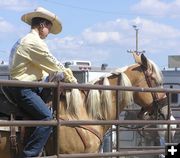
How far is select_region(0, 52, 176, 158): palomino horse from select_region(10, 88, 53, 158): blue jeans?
23 centimetres

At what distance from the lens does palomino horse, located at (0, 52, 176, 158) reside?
6.27m

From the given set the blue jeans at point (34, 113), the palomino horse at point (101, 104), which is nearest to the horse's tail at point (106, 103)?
the palomino horse at point (101, 104)

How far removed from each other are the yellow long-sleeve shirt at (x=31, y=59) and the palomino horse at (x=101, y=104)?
0.54 m

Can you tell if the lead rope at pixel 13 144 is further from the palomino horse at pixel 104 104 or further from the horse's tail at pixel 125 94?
the horse's tail at pixel 125 94

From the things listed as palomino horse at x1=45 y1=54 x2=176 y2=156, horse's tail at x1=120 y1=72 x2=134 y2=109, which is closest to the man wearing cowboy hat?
palomino horse at x1=45 y1=54 x2=176 y2=156

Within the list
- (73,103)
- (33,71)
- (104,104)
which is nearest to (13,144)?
(33,71)

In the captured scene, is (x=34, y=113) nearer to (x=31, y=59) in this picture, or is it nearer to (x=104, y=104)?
(x=31, y=59)

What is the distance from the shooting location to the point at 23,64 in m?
5.90

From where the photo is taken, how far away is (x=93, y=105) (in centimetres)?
667

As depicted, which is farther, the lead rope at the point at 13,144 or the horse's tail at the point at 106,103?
the horse's tail at the point at 106,103

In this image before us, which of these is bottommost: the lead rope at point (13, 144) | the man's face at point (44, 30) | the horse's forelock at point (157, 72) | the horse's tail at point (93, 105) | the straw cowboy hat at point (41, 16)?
the lead rope at point (13, 144)

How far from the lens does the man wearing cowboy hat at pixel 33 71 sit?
225 inches

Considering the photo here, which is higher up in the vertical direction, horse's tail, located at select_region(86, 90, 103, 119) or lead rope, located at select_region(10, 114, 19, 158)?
horse's tail, located at select_region(86, 90, 103, 119)

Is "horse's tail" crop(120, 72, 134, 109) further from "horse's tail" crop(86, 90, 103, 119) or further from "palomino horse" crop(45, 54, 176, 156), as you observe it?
"horse's tail" crop(86, 90, 103, 119)
